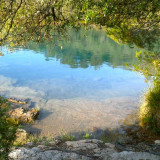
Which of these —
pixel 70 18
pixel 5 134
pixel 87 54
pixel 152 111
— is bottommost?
pixel 87 54

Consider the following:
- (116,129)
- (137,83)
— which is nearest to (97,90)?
(137,83)

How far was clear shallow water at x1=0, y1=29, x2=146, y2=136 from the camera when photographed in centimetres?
1016

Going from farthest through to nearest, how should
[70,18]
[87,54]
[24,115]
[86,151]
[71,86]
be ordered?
[87,54], [71,86], [24,115], [70,18], [86,151]

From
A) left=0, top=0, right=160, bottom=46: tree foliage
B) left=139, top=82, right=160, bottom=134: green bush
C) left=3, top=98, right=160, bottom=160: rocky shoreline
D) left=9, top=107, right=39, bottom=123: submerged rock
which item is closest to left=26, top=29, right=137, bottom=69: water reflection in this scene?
left=9, top=107, right=39, bottom=123: submerged rock

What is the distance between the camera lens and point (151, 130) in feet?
26.7

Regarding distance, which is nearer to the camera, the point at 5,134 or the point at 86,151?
the point at 5,134

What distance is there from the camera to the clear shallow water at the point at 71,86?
10.2 meters

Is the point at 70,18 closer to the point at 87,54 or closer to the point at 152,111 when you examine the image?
the point at 152,111

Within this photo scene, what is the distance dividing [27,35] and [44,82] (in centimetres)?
1219

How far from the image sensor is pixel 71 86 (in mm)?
16672

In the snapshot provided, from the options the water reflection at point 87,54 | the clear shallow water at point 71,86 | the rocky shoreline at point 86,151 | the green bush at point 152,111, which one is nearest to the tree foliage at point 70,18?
the clear shallow water at point 71,86

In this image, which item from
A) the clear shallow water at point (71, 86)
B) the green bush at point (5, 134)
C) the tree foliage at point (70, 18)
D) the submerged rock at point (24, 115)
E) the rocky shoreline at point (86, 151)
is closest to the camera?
the green bush at point (5, 134)

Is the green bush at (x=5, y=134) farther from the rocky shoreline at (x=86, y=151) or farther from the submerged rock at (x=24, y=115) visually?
the submerged rock at (x=24, y=115)

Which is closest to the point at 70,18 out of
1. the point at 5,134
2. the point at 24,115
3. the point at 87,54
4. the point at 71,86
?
the point at 5,134
